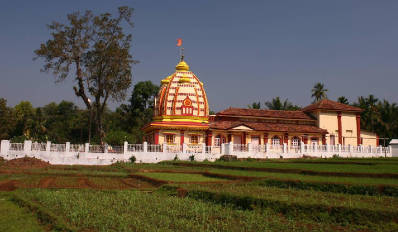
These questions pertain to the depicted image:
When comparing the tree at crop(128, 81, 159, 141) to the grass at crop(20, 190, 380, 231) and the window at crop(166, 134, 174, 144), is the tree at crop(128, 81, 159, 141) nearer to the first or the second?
the window at crop(166, 134, 174, 144)

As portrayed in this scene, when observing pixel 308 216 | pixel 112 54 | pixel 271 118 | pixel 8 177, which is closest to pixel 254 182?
pixel 308 216

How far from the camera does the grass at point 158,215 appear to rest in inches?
319

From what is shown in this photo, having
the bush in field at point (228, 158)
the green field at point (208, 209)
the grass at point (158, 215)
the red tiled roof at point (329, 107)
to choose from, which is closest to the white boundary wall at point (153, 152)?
the bush in field at point (228, 158)

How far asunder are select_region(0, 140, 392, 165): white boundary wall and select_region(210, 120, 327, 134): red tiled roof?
463 centimetres

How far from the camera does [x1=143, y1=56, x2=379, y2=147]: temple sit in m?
37.2

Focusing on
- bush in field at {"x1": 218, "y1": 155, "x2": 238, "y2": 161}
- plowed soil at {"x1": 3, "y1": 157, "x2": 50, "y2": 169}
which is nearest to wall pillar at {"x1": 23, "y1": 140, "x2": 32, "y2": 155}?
plowed soil at {"x1": 3, "y1": 157, "x2": 50, "y2": 169}

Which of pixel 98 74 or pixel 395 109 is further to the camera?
pixel 395 109

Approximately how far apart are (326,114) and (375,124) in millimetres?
13215

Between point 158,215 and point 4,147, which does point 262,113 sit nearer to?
point 4,147

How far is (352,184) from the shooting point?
39.7 feet

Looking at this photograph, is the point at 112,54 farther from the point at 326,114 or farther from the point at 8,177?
the point at 326,114

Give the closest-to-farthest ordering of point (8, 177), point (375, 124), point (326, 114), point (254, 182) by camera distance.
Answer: point (254, 182)
point (8, 177)
point (326, 114)
point (375, 124)

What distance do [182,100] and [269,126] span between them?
9.29 metres

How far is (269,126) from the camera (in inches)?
1532
